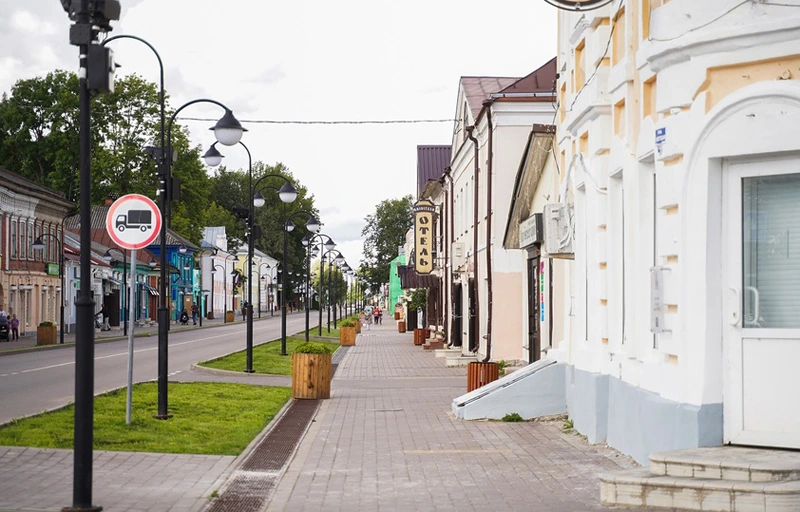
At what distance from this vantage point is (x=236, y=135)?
56.6 ft

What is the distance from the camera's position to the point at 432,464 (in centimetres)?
1136

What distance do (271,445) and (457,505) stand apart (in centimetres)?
459

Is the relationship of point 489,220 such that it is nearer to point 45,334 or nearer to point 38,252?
point 45,334

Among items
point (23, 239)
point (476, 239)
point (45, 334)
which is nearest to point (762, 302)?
point (476, 239)

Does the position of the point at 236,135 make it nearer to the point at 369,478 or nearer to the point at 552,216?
the point at 552,216

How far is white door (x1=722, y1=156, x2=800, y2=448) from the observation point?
881 centimetres

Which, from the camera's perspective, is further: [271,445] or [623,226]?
[271,445]

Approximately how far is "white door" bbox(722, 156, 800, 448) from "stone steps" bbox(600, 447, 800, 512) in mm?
266

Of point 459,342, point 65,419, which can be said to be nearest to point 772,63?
point 65,419

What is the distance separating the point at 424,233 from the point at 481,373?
29830mm

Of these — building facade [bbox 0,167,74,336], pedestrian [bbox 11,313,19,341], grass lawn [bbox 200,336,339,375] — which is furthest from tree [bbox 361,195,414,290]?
grass lawn [bbox 200,336,339,375]

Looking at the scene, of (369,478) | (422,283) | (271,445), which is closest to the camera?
(369,478)

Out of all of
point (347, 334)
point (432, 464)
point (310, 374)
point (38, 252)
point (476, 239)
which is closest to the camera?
point (432, 464)

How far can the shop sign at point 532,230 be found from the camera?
56.6 ft
